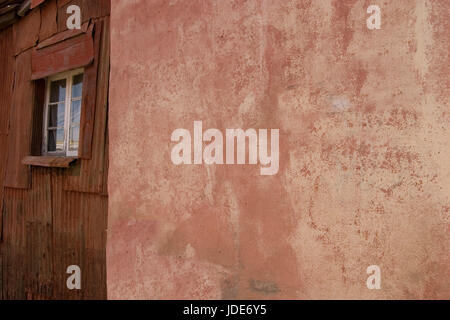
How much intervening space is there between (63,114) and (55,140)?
376 millimetres

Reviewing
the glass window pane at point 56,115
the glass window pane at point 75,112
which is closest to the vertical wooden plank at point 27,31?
the glass window pane at point 56,115

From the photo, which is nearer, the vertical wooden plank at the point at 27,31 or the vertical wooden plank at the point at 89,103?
the vertical wooden plank at the point at 89,103

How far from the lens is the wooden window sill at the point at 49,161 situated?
12.3 ft

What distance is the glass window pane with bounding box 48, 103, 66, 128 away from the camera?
4.32 meters

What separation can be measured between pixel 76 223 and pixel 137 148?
64.0 inches

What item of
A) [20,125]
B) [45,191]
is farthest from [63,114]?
[45,191]

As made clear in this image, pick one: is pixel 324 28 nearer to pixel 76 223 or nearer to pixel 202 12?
pixel 202 12

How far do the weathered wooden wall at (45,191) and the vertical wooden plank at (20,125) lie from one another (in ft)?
0.04

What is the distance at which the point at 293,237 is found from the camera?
2072 mm

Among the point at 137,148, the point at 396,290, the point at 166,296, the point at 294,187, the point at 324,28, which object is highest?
the point at 324,28

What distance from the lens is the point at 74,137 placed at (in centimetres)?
409

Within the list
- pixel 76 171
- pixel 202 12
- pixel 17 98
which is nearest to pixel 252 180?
pixel 202 12

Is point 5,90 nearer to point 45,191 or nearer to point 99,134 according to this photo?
point 45,191

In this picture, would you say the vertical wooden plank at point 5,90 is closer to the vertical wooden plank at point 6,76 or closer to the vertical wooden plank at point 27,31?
the vertical wooden plank at point 6,76
